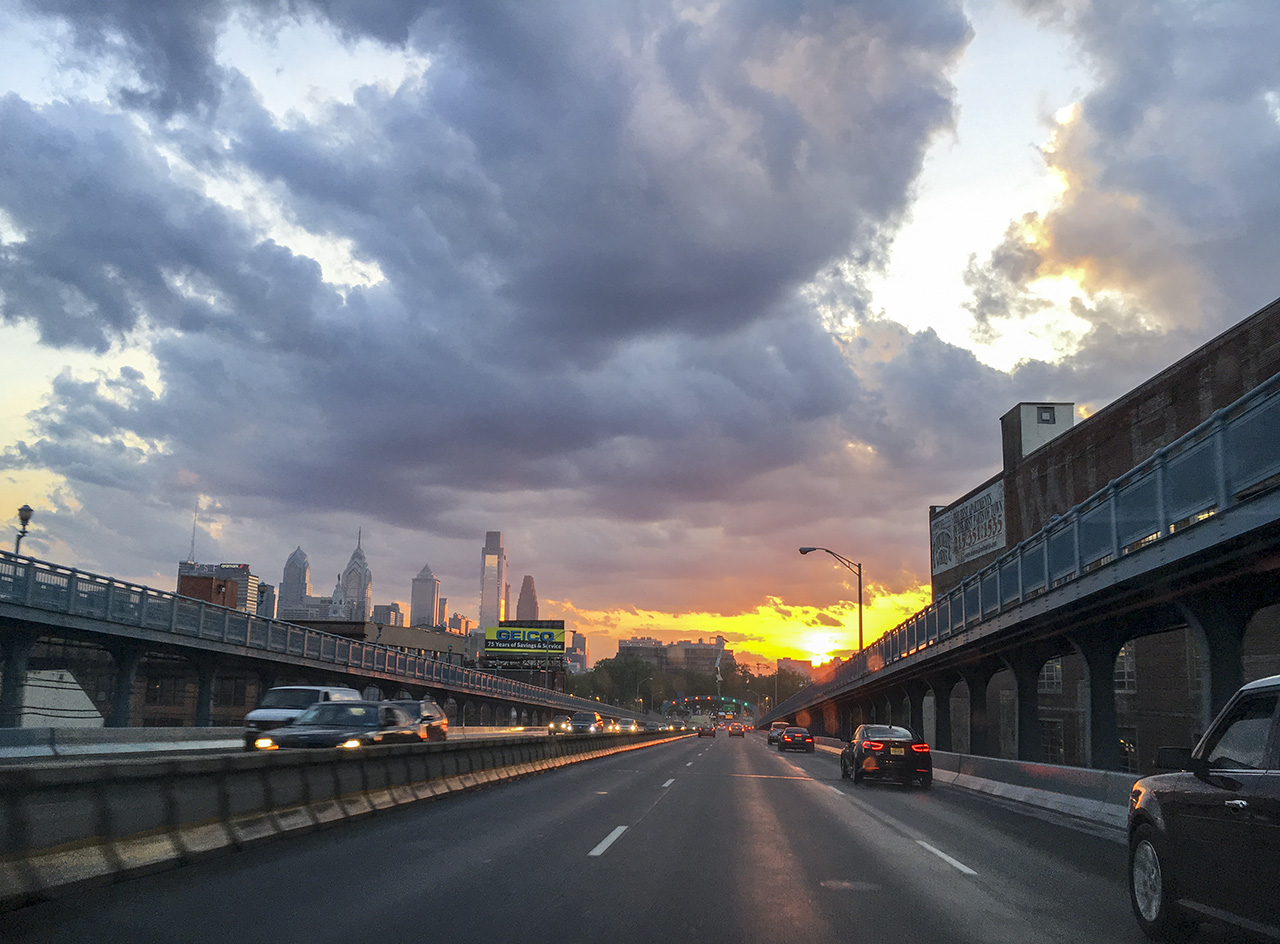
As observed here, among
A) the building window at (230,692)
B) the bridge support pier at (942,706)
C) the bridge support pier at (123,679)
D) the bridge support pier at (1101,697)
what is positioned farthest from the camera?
the building window at (230,692)

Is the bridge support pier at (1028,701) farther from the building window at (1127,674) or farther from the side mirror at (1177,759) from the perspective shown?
the side mirror at (1177,759)

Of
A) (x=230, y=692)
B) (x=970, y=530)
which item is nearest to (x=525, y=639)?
(x=230, y=692)

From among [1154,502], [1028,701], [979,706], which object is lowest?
[979,706]

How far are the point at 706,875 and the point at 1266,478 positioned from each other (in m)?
8.93

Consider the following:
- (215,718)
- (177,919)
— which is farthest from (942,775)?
(215,718)

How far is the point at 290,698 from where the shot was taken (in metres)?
26.6

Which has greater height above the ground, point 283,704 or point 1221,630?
point 1221,630

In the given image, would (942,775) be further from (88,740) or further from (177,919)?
(177,919)

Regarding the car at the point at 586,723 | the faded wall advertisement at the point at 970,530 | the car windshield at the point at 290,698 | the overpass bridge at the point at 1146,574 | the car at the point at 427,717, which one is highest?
the faded wall advertisement at the point at 970,530

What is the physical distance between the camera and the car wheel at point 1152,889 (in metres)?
7.30

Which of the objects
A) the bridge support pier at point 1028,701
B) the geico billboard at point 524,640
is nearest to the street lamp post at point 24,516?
the bridge support pier at point 1028,701

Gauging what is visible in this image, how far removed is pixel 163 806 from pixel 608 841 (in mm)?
5350

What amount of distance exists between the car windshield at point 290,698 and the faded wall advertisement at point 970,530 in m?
45.1

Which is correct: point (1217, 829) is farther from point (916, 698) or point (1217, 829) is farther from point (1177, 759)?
point (916, 698)
